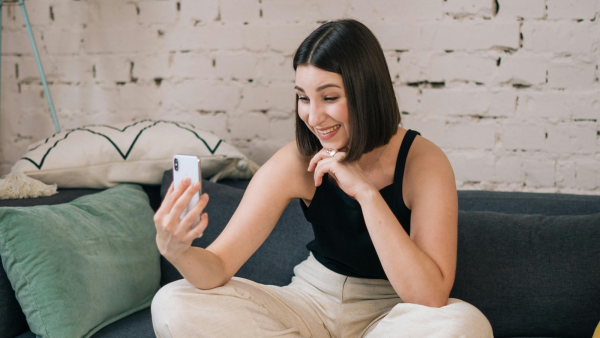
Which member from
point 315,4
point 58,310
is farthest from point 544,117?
point 58,310

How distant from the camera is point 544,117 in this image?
1.62 meters

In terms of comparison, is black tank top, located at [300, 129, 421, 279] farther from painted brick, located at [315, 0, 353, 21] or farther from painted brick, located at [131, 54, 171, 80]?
painted brick, located at [131, 54, 171, 80]

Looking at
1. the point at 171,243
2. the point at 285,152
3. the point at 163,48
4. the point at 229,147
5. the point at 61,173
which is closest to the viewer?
the point at 171,243

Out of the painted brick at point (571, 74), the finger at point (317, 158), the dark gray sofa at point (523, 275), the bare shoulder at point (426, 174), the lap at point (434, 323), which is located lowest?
the dark gray sofa at point (523, 275)

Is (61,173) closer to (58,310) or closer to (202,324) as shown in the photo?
Result: (58,310)

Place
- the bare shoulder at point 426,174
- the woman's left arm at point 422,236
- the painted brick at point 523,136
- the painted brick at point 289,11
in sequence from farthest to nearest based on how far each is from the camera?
the painted brick at point 289,11, the painted brick at point 523,136, the bare shoulder at point 426,174, the woman's left arm at point 422,236

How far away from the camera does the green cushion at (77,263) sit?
1033 mm

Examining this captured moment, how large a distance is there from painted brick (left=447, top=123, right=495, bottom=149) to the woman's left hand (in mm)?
808

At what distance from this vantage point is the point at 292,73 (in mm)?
1802

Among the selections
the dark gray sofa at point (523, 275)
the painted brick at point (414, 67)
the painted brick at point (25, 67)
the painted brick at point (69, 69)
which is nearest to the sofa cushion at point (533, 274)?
the dark gray sofa at point (523, 275)

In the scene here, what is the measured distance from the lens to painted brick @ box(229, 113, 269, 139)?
6.08 feet

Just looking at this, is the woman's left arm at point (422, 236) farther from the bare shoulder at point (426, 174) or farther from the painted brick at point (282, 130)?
the painted brick at point (282, 130)

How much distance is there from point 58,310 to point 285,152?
66 centimetres

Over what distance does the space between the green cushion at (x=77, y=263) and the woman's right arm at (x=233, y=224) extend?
0.33m
